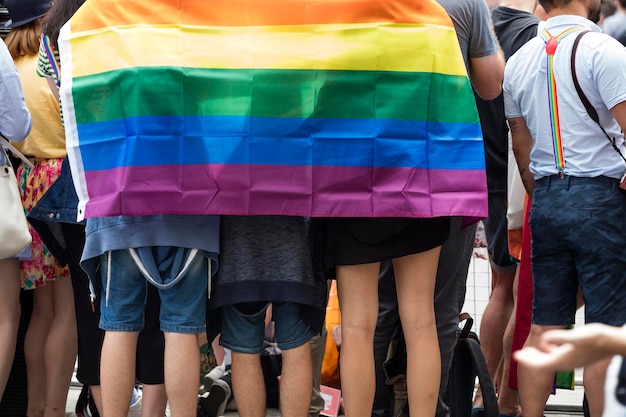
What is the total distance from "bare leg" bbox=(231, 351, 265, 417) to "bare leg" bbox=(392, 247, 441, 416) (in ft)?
2.10

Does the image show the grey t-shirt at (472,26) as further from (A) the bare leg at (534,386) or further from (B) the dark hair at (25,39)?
(B) the dark hair at (25,39)

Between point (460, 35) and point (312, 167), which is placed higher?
point (460, 35)

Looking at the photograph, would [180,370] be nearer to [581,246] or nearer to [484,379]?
[484,379]

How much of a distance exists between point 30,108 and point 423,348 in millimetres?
2266

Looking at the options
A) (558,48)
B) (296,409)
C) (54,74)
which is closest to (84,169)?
(54,74)

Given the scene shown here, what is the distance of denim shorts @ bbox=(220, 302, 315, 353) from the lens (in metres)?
4.69

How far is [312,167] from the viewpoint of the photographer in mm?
4527

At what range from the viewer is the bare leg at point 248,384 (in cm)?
468

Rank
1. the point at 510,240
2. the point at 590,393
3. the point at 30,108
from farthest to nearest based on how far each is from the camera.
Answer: the point at 510,240, the point at 30,108, the point at 590,393

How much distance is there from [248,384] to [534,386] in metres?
1.32

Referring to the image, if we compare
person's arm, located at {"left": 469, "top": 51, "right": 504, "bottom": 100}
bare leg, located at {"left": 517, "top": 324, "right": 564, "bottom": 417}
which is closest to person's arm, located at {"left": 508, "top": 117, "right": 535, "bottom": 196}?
person's arm, located at {"left": 469, "top": 51, "right": 504, "bottom": 100}

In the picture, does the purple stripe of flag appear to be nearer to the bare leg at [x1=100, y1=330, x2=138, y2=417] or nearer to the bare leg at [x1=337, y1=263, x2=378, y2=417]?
the bare leg at [x1=337, y1=263, x2=378, y2=417]

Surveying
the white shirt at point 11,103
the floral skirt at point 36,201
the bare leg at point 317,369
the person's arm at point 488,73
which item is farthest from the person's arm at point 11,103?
the person's arm at point 488,73

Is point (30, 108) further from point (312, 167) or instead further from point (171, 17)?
point (312, 167)
